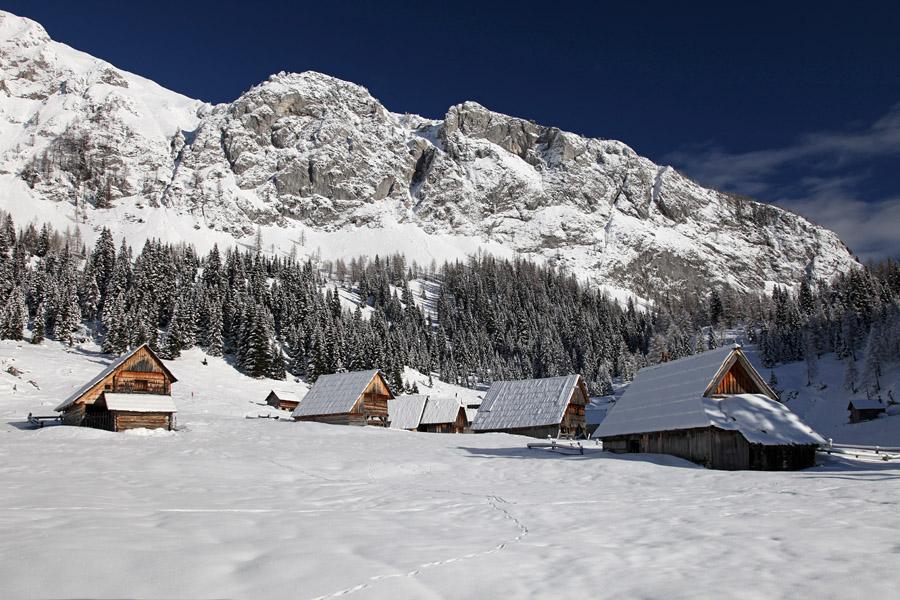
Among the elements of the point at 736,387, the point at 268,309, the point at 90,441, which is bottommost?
the point at 90,441

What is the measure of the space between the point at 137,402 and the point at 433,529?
3636 centimetres

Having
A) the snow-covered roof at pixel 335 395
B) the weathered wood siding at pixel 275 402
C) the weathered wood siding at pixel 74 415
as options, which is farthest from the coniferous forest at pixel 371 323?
the weathered wood siding at pixel 74 415

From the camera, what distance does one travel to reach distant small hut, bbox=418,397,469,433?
2483 inches

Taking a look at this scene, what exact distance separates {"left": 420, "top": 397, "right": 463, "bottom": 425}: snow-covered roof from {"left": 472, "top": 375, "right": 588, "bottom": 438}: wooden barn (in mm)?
8166

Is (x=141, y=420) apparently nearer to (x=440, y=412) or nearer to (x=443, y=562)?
(x=440, y=412)

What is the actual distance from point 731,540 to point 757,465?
20640 millimetres

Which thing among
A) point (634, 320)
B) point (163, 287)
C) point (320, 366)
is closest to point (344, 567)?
point (320, 366)

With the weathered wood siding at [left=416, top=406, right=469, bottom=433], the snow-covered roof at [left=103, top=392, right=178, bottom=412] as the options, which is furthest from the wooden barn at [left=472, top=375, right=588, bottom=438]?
the snow-covered roof at [left=103, top=392, right=178, bottom=412]

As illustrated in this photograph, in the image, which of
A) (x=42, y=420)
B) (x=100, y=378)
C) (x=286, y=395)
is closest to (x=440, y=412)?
(x=286, y=395)

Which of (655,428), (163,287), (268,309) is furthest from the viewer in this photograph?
(268,309)

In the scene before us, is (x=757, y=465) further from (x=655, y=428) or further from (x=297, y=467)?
(x=297, y=467)

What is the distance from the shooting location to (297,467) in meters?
25.7

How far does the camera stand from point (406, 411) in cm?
6331

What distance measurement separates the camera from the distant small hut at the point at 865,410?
69250mm
